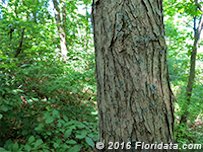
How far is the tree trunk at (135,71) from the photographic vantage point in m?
1.09

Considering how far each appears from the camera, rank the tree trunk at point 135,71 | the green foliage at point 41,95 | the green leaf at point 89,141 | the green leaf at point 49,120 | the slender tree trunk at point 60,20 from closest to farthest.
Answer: the tree trunk at point 135,71 → the green leaf at point 89,141 → the green leaf at point 49,120 → the green foliage at point 41,95 → the slender tree trunk at point 60,20

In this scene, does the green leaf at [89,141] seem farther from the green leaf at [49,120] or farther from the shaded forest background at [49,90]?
the green leaf at [49,120]

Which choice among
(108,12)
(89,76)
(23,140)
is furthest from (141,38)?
(89,76)

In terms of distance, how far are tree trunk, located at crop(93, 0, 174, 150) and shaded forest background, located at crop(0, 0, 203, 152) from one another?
0.55 meters

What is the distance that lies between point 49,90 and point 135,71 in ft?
7.30

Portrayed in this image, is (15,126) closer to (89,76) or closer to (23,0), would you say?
(89,76)

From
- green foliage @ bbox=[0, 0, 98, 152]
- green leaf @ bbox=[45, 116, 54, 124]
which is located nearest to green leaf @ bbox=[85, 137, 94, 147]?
green foliage @ bbox=[0, 0, 98, 152]

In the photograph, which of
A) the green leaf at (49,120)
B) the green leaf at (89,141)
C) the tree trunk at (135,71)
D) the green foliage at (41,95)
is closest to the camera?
the tree trunk at (135,71)

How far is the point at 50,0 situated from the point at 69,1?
2.34ft

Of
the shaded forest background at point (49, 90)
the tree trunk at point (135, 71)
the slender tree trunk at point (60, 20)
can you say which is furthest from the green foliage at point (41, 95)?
the tree trunk at point (135, 71)

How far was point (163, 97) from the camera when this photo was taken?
113 centimetres

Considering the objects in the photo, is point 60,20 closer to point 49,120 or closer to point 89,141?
point 49,120

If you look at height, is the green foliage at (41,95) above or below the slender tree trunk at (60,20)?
below

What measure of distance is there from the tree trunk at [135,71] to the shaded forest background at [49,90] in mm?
553
